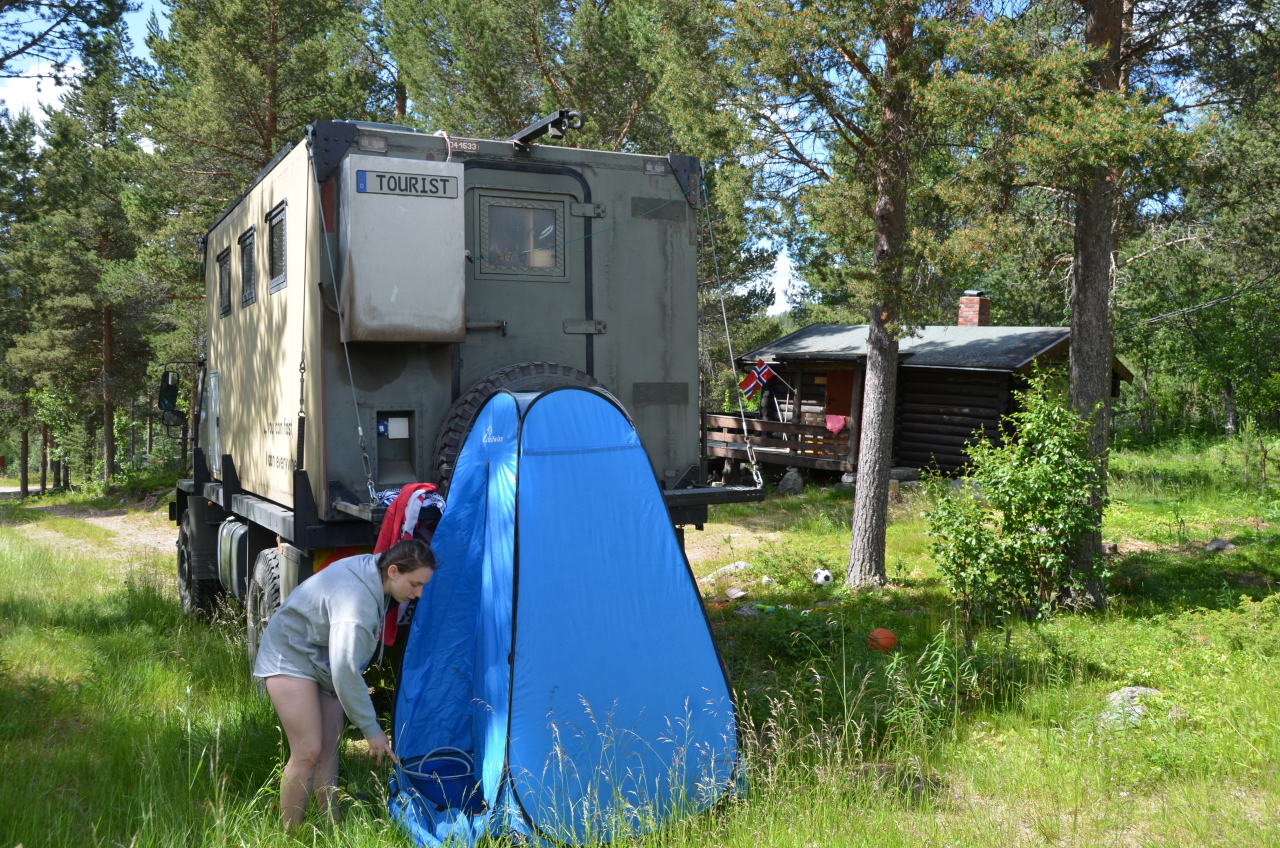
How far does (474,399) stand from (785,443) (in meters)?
16.2

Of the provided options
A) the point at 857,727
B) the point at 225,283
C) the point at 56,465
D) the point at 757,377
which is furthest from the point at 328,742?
the point at 56,465

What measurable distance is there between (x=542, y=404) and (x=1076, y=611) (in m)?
5.86

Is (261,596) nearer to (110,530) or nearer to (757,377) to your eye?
(110,530)

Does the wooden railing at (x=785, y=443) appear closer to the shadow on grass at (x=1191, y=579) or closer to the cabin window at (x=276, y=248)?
the shadow on grass at (x=1191, y=579)

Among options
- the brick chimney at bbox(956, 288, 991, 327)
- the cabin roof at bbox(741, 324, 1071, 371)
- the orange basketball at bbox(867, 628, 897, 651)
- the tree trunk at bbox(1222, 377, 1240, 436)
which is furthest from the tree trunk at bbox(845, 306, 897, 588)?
the tree trunk at bbox(1222, 377, 1240, 436)

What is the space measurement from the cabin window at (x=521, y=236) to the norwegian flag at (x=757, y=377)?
680 inches

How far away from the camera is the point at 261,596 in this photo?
6.61 metres

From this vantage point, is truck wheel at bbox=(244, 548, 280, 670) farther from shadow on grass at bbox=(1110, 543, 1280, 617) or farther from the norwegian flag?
the norwegian flag

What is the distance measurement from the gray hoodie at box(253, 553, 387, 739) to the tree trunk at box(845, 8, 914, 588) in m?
6.97

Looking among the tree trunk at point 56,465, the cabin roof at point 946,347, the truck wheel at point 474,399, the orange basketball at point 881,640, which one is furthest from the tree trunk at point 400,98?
the tree trunk at point 56,465

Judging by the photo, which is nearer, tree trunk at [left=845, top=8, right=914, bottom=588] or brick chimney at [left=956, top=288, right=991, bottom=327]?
tree trunk at [left=845, top=8, right=914, bottom=588]

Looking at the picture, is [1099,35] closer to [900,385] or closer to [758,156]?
[758,156]

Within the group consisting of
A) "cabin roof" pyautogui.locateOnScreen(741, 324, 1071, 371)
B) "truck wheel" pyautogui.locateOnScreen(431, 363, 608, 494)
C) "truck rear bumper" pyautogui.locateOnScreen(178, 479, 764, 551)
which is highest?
"cabin roof" pyautogui.locateOnScreen(741, 324, 1071, 371)

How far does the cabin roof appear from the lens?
19.0 m
